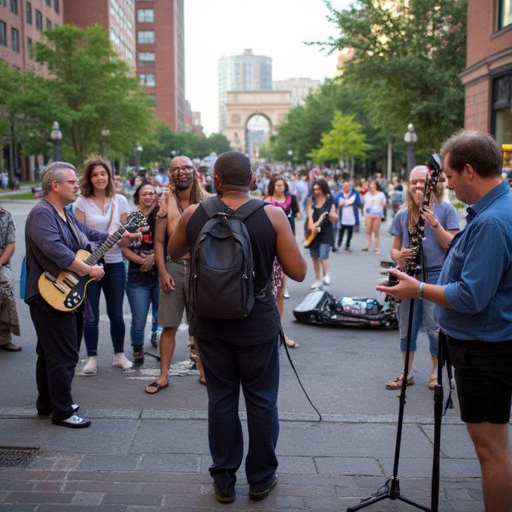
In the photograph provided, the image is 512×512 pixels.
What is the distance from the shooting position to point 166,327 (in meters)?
5.95

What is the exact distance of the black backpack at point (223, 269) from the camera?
11.4 ft

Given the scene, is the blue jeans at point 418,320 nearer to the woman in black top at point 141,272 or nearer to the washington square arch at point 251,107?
the woman in black top at point 141,272

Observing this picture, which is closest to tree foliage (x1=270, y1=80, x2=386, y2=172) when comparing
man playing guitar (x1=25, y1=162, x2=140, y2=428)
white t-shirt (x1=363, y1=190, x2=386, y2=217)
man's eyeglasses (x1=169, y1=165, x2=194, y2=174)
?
white t-shirt (x1=363, y1=190, x2=386, y2=217)

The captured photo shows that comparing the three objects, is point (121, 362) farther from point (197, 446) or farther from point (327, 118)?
point (327, 118)

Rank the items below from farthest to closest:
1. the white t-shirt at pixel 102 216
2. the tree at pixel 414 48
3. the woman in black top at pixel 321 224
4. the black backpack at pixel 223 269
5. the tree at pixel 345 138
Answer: the tree at pixel 345 138, the tree at pixel 414 48, the woman in black top at pixel 321 224, the white t-shirt at pixel 102 216, the black backpack at pixel 223 269

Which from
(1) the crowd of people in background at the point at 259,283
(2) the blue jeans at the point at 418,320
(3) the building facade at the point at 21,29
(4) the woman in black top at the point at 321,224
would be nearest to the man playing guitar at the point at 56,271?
(1) the crowd of people in background at the point at 259,283

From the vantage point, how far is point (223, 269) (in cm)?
346

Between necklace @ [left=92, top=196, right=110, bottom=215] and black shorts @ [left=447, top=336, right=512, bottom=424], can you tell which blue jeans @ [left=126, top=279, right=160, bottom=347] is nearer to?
necklace @ [left=92, top=196, right=110, bottom=215]

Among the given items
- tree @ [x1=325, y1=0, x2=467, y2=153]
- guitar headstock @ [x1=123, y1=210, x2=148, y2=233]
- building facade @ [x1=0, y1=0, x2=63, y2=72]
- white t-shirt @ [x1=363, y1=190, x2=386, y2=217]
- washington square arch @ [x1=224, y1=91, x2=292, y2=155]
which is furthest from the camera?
Answer: washington square arch @ [x1=224, y1=91, x2=292, y2=155]

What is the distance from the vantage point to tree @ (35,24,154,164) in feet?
134

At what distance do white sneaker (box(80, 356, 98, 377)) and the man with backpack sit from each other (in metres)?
2.85

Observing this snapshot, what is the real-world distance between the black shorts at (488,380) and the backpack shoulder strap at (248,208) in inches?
51.5

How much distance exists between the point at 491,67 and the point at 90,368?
18752 mm

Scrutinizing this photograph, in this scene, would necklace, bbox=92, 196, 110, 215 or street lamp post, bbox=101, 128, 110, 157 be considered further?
street lamp post, bbox=101, 128, 110, 157
